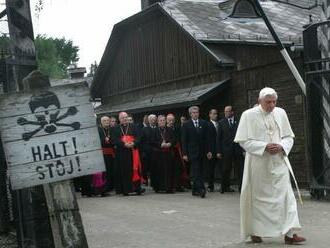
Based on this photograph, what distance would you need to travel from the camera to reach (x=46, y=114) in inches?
196

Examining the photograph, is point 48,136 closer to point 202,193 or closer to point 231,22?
point 202,193

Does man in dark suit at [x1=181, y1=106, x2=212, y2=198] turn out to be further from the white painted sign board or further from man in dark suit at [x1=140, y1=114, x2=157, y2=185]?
the white painted sign board

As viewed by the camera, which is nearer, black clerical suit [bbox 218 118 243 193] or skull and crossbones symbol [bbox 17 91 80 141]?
skull and crossbones symbol [bbox 17 91 80 141]

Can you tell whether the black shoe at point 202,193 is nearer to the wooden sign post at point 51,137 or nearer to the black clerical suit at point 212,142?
the black clerical suit at point 212,142

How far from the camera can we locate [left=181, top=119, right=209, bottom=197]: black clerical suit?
1412cm

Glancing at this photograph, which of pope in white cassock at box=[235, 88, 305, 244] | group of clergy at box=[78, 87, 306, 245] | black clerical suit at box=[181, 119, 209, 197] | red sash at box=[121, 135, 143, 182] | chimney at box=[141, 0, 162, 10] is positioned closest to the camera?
pope in white cassock at box=[235, 88, 305, 244]

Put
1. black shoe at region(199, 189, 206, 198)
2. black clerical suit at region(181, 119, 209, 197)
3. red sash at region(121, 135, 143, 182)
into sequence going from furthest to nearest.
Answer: red sash at region(121, 135, 143, 182), black clerical suit at region(181, 119, 209, 197), black shoe at region(199, 189, 206, 198)

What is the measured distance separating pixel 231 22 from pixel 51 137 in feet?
47.4

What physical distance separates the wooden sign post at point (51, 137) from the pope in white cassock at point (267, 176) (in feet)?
11.0

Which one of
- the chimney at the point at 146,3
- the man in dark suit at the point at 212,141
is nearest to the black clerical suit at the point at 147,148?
the man in dark suit at the point at 212,141

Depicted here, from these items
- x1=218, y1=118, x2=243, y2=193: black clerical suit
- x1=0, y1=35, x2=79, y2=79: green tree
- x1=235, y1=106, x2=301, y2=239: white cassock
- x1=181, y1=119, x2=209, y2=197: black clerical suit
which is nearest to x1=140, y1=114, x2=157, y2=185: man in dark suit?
x1=181, y1=119, x2=209, y2=197: black clerical suit

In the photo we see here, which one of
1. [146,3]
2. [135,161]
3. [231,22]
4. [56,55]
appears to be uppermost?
[56,55]

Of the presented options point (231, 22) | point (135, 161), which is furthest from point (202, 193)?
point (231, 22)

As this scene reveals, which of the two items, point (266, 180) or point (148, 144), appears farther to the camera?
point (148, 144)
